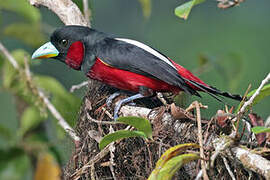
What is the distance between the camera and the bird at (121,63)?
6.68ft

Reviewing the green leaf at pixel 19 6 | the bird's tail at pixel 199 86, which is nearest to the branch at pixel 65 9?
the bird's tail at pixel 199 86

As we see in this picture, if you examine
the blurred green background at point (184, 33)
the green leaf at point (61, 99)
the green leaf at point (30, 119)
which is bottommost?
the blurred green background at point (184, 33)

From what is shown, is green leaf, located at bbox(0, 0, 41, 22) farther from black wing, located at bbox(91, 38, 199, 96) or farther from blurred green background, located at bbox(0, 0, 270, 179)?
blurred green background, located at bbox(0, 0, 270, 179)

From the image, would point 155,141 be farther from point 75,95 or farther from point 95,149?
point 75,95

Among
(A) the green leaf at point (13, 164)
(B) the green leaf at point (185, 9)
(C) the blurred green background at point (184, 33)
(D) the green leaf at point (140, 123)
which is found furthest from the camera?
(C) the blurred green background at point (184, 33)

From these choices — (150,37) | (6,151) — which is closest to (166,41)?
(150,37)

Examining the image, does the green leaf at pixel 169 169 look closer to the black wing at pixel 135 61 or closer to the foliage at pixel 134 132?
the foliage at pixel 134 132

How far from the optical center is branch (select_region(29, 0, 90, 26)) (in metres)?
2.18

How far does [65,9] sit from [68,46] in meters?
0.18

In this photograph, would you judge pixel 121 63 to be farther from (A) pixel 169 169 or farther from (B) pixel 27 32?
(B) pixel 27 32

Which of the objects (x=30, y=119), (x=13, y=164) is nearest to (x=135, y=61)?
(x=30, y=119)

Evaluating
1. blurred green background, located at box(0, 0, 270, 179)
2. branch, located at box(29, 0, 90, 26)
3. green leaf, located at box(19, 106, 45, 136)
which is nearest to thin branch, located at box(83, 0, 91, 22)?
branch, located at box(29, 0, 90, 26)

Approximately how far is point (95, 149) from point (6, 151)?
1228 mm

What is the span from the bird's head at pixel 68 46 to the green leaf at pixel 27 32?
39.5 inches
